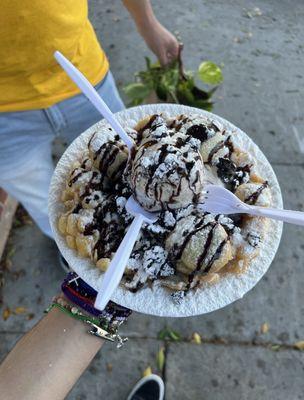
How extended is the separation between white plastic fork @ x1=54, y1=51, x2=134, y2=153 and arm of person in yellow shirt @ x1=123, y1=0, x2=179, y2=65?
91 cm

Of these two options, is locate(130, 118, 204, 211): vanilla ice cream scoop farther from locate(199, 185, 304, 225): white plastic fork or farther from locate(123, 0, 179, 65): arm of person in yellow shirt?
locate(123, 0, 179, 65): arm of person in yellow shirt

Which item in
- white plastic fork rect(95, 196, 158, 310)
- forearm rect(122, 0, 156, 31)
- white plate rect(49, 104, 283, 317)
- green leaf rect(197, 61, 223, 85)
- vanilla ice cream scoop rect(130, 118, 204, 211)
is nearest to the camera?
white plastic fork rect(95, 196, 158, 310)

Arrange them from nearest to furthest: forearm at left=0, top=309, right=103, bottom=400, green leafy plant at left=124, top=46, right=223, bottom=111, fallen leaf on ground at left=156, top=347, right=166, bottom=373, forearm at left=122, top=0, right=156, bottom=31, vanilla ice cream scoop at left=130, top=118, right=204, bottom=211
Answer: vanilla ice cream scoop at left=130, top=118, right=204, bottom=211
forearm at left=0, top=309, right=103, bottom=400
forearm at left=122, top=0, right=156, bottom=31
green leafy plant at left=124, top=46, right=223, bottom=111
fallen leaf on ground at left=156, top=347, right=166, bottom=373

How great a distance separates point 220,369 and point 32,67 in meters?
1.66

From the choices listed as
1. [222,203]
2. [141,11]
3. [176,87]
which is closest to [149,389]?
[222,203]

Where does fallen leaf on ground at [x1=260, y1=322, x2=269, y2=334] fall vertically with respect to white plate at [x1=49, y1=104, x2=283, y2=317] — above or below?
below

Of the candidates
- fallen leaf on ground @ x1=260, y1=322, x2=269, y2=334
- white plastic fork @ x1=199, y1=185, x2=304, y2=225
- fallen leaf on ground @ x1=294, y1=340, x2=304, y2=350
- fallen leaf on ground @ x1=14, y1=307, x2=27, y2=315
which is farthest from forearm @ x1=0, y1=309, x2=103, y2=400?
fallen leaf on ground @ x1=294, y1=340, x2=304, y2=350

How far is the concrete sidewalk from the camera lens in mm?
2141

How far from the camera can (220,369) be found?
7.08 feet

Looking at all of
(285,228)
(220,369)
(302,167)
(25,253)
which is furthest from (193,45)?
(220,369)

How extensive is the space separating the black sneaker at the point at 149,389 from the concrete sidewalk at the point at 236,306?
44 mm

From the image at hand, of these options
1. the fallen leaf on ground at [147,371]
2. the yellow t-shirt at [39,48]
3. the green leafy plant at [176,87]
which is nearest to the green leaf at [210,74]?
the green leafy plant at [176,87]

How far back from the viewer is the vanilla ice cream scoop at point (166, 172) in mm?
1067

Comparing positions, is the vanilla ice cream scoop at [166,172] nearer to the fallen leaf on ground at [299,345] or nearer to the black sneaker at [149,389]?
the black sneaker at [149,389]
